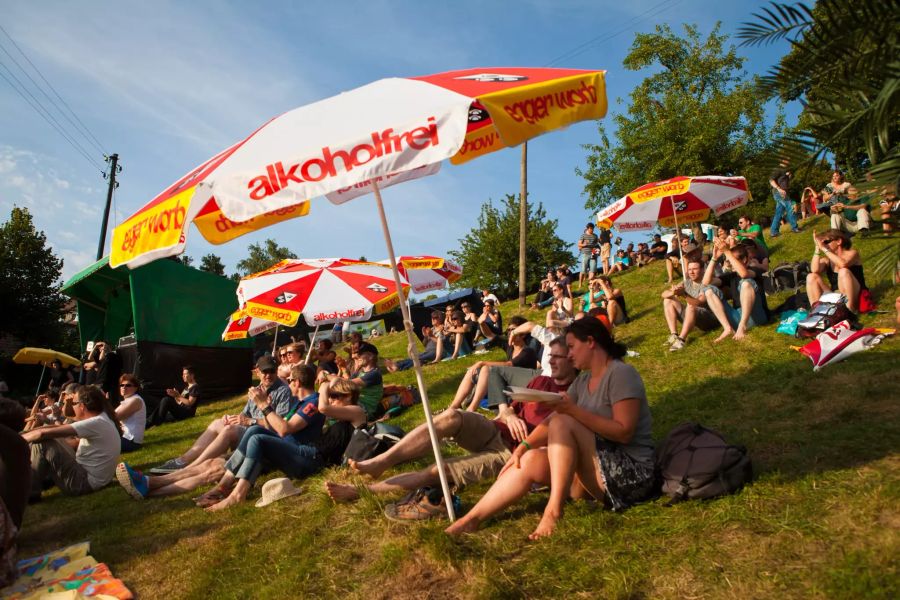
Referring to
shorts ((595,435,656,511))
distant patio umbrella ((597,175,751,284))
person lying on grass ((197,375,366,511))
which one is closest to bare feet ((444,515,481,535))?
shorts ((595,435,656,511))

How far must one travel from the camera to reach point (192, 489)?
5887 millimetres

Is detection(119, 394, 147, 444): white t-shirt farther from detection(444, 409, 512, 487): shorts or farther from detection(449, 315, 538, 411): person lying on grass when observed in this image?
detection(444, 409, 512, 487): shorts

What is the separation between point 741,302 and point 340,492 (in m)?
6.16

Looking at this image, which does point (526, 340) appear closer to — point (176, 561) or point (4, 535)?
point (176, 561)

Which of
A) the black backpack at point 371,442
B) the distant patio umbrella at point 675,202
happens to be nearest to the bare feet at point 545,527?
the black backpack at point 371,442

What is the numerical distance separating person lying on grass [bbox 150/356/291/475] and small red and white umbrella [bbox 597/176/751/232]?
6.71 metres

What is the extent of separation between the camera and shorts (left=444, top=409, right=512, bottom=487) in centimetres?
446

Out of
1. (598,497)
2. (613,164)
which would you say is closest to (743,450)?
(598,497)

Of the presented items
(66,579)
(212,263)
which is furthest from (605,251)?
(212,263)

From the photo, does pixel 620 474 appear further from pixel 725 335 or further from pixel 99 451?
pixel 99 451

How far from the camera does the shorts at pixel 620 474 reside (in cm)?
350

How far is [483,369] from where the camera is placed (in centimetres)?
688

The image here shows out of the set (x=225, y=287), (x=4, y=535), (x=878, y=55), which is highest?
(x=225, y=287)

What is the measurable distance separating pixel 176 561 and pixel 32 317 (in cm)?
2753
